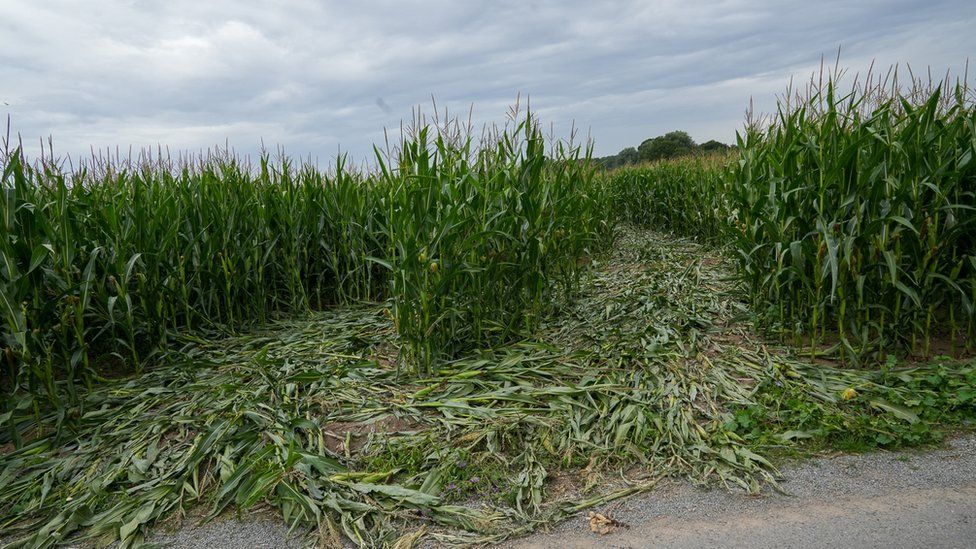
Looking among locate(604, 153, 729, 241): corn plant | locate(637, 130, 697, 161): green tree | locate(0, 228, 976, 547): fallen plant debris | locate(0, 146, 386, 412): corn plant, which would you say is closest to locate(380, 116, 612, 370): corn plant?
locate(0, 228, 976, 547): fallen plant debris

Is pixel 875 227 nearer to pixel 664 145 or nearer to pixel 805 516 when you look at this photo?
pixel 805 516

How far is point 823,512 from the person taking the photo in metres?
2.48

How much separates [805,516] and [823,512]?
0.30ft

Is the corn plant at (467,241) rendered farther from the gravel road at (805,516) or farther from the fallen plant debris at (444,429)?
the gravel road at (805,516)

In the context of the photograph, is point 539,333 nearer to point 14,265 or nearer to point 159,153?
point 14,265

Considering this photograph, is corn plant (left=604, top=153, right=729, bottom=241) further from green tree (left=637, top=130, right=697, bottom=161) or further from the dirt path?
green tree (left=637, top=130, right=697, bottom=161)

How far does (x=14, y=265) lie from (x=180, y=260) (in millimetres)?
1323

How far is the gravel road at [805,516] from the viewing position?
7.57 feet

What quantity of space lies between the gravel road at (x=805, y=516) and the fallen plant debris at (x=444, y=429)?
0.12 meters

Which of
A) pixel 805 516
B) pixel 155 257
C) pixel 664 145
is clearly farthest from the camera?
pixel 664 145

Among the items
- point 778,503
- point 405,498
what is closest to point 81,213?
point 405,498

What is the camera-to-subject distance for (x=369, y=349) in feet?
14.1

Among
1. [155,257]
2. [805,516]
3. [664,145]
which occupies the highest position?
[664,145]

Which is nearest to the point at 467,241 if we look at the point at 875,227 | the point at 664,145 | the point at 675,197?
the point at 875,227
